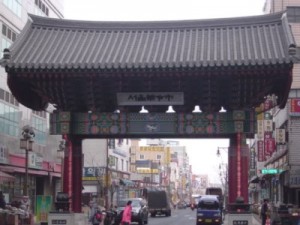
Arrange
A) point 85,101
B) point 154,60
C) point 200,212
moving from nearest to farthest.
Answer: point 154,60, point 85,101, point 200,212

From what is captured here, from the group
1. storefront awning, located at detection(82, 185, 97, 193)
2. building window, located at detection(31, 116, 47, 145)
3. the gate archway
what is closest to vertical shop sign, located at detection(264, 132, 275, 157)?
building window, located at detection(31, 116, 47, 145)

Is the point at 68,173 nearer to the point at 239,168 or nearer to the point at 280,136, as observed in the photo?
the point at 239,168

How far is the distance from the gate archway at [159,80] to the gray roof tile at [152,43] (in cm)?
4

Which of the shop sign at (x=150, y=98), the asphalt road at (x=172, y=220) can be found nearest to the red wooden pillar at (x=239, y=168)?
the shop sign at (x=150, y=98)

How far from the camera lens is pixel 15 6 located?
1700 inches

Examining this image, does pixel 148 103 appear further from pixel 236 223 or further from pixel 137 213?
pixel 137 213

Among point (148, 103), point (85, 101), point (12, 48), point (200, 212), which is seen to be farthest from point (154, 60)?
point (200, 212)

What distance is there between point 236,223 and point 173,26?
7.84m

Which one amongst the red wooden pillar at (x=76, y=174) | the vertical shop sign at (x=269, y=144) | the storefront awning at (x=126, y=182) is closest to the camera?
the red wooden pillar at (x=76, y=174)

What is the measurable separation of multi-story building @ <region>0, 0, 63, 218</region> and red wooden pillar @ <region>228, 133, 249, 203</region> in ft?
63.0

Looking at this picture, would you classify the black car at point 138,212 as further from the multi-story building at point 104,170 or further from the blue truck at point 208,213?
the multi-story building at point 104,170

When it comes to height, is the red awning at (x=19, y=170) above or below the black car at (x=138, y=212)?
above

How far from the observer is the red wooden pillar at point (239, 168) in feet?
70.0

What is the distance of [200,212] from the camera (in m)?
40.1
